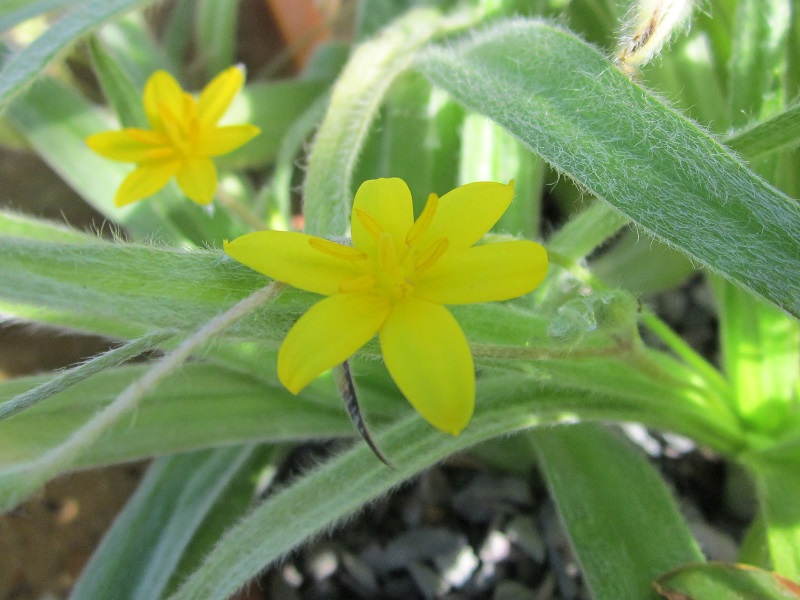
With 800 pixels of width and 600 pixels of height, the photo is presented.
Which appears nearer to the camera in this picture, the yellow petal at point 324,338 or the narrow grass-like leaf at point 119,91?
the yellow petal at point 324,338

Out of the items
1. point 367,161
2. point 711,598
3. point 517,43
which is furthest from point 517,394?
point 367,161

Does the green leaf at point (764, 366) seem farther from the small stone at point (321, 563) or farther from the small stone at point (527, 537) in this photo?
the small stone at point (321, 563)

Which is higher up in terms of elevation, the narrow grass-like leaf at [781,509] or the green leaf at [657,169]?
the green leaf at [657,169]

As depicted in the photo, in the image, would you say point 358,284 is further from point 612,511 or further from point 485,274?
point 612,511

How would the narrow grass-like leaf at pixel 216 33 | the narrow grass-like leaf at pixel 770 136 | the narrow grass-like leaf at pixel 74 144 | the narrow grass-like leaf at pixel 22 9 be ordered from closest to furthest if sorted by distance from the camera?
the narrow grass-like leaf at pixel 770 136 → the narrow grass-like leaf at pixel 22 9 → the narrow grass-like leaf at pixel 74 144 → the narrow grass-like leaf at pixel 216 33

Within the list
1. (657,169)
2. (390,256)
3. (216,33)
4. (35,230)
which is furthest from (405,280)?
(216,33)

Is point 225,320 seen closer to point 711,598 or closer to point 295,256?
point 295,256

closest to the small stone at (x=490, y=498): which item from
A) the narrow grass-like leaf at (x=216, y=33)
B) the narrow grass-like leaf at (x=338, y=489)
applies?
the narrow grass-like leaf at (x=338, y=489)

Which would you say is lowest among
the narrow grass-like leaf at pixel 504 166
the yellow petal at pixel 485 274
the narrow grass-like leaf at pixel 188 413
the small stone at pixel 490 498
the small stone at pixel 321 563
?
the small stone at pixel 321 563
